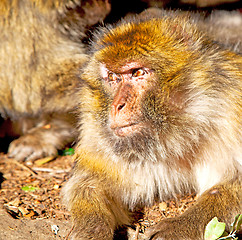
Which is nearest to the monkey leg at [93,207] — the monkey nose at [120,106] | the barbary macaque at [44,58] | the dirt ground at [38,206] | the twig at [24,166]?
the dirt ground at [38,206]

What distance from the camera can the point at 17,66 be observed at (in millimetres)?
4441

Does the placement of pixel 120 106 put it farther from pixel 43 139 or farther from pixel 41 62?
pixel 41 62

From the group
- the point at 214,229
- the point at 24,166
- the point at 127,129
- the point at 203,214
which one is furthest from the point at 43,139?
the point at 214,229

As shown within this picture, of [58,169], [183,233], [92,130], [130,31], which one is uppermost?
[130,31]

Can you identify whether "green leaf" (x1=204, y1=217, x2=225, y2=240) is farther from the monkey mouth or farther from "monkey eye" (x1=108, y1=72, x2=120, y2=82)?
"monkey eye" (x1=108, y1=72, x2=120, y2=82)

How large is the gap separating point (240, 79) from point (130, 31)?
75 centimetres

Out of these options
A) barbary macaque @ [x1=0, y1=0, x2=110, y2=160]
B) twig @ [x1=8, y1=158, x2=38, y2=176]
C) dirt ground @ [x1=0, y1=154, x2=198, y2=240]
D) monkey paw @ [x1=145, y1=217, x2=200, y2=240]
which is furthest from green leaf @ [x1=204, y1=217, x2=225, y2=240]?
barbary macaque @ [x1=0, y1=0, x2=110, y2=160]

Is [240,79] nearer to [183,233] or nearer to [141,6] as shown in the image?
[183,233]

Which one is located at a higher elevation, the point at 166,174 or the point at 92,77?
the point at 92,77

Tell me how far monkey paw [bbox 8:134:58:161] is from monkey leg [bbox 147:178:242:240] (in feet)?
5.98

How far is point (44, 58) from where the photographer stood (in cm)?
440

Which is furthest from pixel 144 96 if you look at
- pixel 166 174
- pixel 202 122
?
pixel 166 174

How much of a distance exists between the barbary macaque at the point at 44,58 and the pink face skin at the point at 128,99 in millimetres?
1700

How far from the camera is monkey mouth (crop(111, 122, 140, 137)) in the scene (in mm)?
2561
